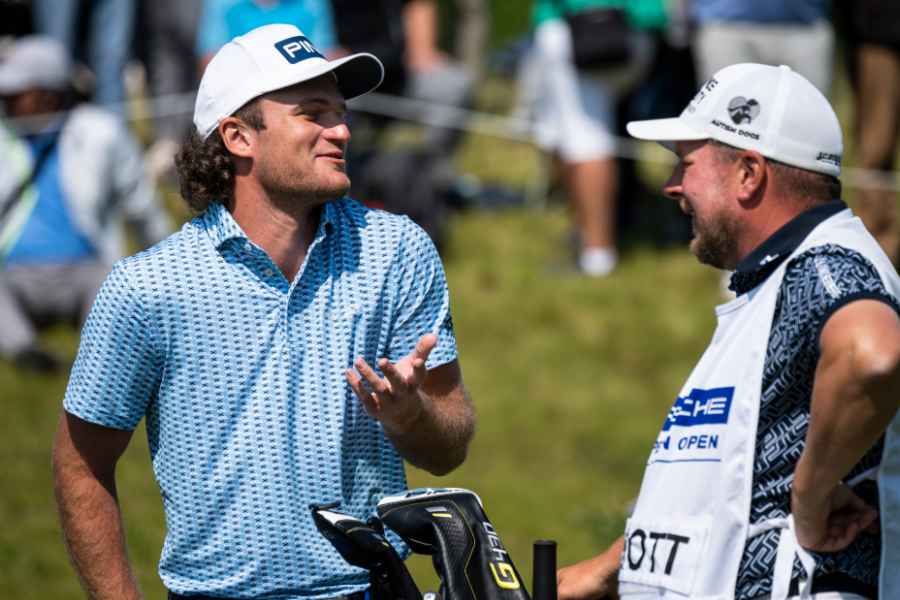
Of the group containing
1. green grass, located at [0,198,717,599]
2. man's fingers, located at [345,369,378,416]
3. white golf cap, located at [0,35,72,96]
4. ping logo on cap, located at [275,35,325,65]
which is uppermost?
ping logo on cap, located at [275,35,325,65]

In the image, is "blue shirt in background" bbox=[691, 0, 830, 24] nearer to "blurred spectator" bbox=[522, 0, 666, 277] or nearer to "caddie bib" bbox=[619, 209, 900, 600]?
"blurred spectator" bbox=[522, 0, 666, 277]

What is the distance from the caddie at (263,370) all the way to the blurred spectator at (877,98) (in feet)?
17.7

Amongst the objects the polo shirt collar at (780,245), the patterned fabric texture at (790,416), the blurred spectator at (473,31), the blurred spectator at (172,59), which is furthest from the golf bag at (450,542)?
the blurred spectator at (473,31)

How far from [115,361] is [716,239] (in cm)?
147

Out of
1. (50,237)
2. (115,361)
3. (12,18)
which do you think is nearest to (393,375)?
(115,361)

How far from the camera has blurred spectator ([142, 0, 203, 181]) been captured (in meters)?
12.1

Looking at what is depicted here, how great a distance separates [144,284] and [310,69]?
67 centimetres

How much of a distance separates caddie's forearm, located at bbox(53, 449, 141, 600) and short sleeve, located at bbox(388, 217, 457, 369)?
0.80 meters

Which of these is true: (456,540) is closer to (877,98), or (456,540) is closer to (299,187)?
(299,187)

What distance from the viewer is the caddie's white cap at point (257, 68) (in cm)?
388

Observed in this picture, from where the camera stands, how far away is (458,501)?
3561 millimetres

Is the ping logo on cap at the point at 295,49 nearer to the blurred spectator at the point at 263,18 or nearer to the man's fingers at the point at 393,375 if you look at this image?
the man's fingers at the point at 393,375

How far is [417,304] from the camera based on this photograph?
389 centimetres

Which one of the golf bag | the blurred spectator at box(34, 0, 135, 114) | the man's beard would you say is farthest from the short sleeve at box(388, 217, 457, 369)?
the blurred spectator at box(34, 0, 135, 114)
